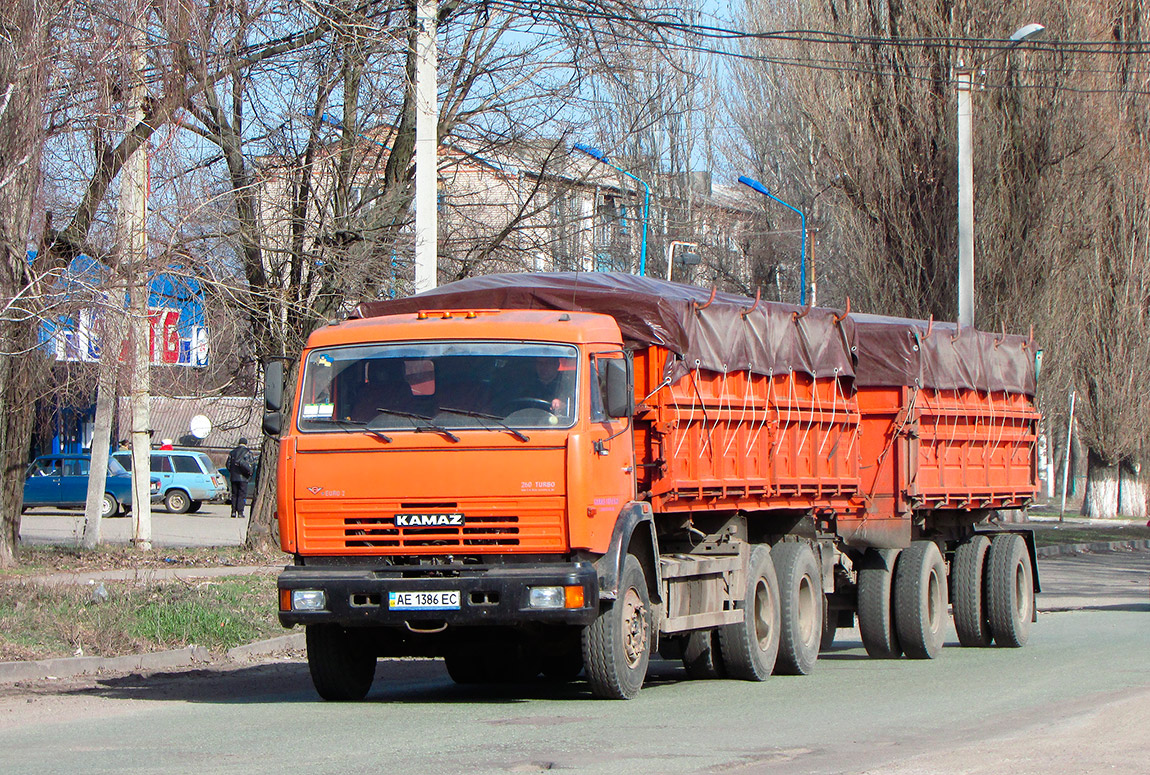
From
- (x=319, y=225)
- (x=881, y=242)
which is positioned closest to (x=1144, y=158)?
(x=881, y=242)

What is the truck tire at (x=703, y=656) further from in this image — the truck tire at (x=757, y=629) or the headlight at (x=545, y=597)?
the headlight at (x=545, y=597)

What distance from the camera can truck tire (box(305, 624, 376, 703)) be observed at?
32.8 ft

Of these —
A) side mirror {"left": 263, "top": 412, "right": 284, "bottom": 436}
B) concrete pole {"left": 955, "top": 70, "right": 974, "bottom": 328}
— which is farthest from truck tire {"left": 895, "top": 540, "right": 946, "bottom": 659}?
concrete pole {"left": 955, "top": 70, "right": 974, "bottom": 328}

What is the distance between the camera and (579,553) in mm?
9266

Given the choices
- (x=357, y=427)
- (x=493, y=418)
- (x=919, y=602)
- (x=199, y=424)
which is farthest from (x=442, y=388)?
(x=199, y=424)

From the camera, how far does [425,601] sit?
30.0ft

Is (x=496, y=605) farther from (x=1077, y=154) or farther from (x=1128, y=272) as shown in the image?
(x=1128, y=272)

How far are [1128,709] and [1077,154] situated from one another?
2362 cm

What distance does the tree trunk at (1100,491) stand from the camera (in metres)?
42.2

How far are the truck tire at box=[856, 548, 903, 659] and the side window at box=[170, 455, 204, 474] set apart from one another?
29.0 m

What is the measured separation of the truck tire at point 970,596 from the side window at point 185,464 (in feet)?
93.1

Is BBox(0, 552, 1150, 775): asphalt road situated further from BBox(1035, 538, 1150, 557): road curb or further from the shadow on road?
BBox(1035, 538, 1150, 557): road curb

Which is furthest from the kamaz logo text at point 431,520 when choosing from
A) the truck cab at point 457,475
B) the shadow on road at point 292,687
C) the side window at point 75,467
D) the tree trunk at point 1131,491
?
the tree trunk at point 1131,491

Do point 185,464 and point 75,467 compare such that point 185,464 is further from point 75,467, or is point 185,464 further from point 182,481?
point 75,467
